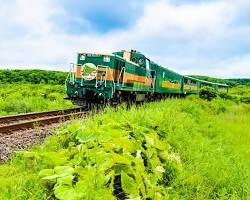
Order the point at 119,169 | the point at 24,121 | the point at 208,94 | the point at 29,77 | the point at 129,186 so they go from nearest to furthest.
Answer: the point at 129,186
the point at 119,169
the point at 24,121
the point at 208,94
the point at 29,77

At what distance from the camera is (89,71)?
1673cm

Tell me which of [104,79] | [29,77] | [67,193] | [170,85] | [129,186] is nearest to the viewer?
[67,193]

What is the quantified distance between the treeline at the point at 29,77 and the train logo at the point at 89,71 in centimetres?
3371

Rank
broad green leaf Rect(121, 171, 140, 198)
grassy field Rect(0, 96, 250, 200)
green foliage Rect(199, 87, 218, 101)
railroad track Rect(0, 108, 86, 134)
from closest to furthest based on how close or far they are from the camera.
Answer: grassy field Rect(0, 96, 250, 200), broad green leaf Rect(121, 171, 140, 198), railroad track Rect(0, 108, 86, 134), green foliage Rect(199, 87, 218, 101)

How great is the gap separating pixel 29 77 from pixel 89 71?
36.1 metres

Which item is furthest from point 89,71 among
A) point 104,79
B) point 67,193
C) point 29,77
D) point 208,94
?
point 29,77

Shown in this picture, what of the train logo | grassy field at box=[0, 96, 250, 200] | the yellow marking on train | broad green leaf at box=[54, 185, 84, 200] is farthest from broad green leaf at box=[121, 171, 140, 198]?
the yellow marking on train

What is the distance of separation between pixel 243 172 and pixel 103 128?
120 inches

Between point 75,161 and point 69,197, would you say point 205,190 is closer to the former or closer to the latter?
point 75,161

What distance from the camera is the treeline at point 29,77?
49750 mm

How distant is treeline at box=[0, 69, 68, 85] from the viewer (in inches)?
1959

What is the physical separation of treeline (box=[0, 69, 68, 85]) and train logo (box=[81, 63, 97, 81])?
1327 inches

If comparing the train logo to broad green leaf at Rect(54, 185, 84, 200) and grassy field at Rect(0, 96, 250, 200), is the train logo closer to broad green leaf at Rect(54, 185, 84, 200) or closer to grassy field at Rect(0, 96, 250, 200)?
grassy field at Rect(0, 96, 250, 200)

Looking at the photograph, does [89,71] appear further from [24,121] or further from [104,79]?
[24,121]
